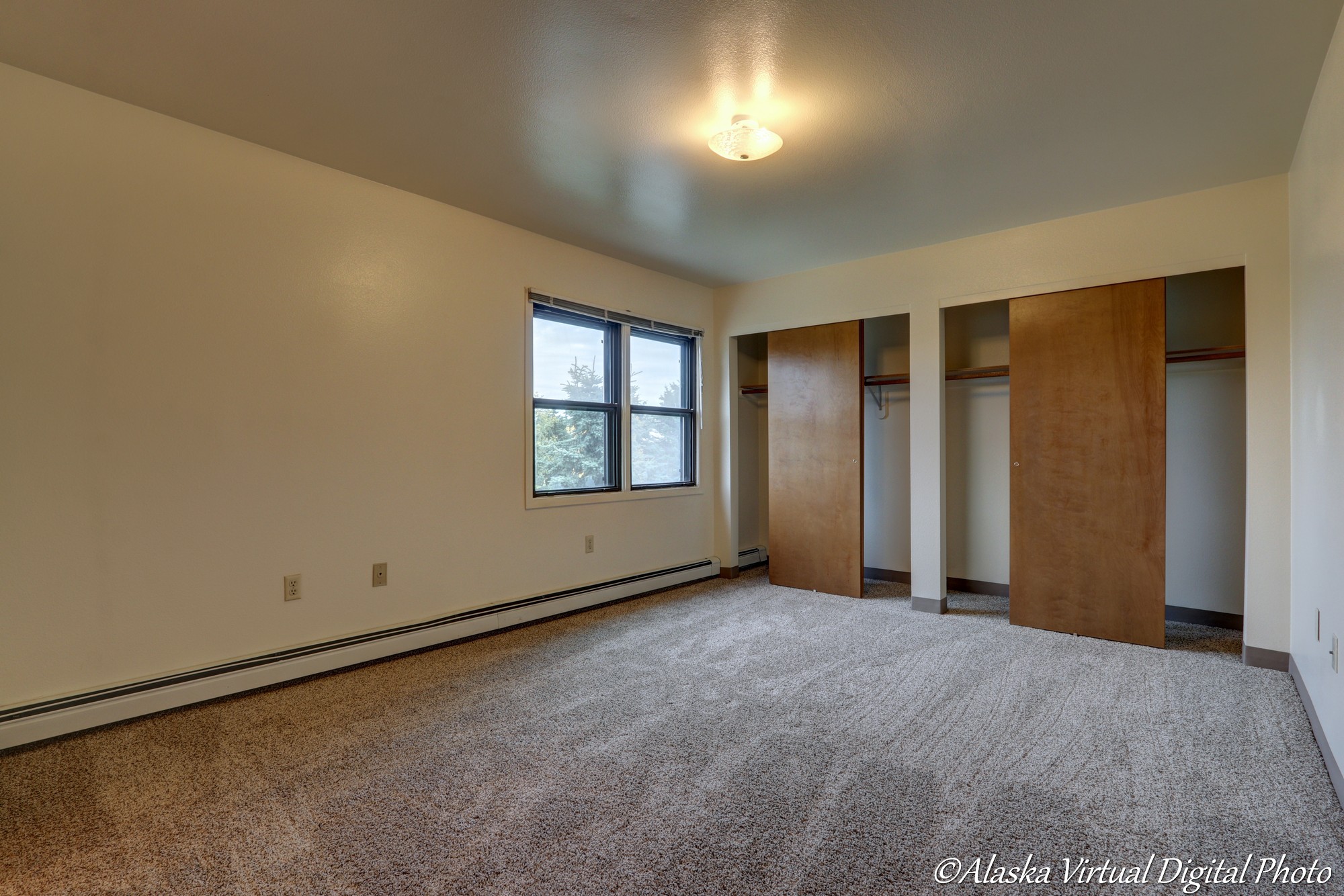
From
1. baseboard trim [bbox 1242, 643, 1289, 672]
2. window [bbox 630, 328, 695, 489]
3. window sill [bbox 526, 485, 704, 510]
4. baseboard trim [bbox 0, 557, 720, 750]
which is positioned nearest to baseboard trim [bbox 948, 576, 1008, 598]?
baseboard trim [bbox 1242, 643, 1289, 672]

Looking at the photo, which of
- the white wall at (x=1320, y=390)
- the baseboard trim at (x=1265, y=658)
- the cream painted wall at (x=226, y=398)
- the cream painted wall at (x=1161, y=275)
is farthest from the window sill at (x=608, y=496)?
the white wall at (x=1320, y=390)

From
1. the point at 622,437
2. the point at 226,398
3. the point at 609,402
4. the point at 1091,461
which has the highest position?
the point at 609,402

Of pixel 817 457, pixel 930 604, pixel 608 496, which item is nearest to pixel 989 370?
pixel 817 457

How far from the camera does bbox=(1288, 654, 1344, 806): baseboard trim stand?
2.00 meters

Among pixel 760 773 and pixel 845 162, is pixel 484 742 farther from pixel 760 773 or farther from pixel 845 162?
pixel 845 162

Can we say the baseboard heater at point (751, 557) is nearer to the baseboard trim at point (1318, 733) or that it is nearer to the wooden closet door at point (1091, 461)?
the wooden closet door at point (1091, 461)

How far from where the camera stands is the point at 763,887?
1601 millimetres

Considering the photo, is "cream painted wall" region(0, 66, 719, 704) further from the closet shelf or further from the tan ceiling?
the closet shelf

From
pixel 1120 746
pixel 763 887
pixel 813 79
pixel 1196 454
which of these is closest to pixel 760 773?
pixel 763 887

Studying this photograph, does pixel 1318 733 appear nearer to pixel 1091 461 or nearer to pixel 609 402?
pixel 1091 461

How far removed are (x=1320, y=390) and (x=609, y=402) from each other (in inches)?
145

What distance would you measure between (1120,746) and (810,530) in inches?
107

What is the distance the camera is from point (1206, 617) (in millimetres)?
3990

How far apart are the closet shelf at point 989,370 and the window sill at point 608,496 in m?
1.06
